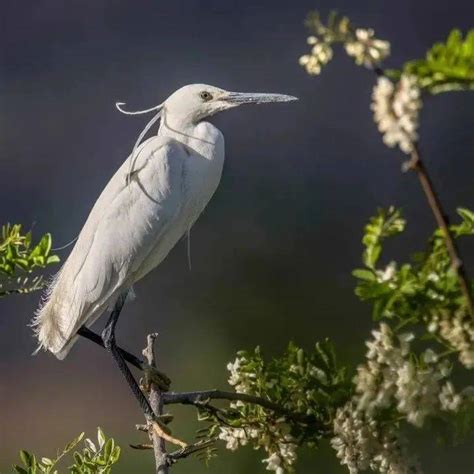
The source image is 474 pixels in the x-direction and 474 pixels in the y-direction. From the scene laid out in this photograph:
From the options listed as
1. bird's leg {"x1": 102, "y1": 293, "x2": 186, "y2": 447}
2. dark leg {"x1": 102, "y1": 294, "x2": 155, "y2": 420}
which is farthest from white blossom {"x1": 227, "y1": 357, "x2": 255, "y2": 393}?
dark leg {"x1": 102, "y1": 294, "x2": 155, "y2": 420}

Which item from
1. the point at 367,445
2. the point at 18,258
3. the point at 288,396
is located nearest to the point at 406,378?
the point at 367,445

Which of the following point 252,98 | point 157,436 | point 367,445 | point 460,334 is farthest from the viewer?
point 252,98

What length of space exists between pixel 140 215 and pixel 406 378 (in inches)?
46.5

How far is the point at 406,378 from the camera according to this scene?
652 mm

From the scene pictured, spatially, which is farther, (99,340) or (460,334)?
(99,340)

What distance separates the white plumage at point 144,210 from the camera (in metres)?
1.75

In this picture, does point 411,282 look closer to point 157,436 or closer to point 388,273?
point 388,273

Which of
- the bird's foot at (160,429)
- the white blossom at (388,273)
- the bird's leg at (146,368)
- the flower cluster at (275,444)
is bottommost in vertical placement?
the white blossom at (388,273)

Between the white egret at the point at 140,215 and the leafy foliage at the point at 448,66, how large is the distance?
47.5 inches

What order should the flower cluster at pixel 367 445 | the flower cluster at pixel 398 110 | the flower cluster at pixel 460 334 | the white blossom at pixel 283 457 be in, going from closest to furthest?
the flower cluster at pixel 398 110 < the flower cluster at pixel 460 334 < the flower cluster at pixel 367 445 < the white blossom at pixel 283 457

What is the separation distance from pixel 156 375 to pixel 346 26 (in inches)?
42.1

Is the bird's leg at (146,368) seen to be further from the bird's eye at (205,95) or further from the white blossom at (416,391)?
the white blossom at (416,391)

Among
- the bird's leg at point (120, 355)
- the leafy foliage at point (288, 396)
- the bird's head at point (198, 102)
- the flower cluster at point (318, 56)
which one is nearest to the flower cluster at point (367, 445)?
the leafy foliage at point (288, 396)

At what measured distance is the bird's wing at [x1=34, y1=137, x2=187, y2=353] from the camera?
175cm
